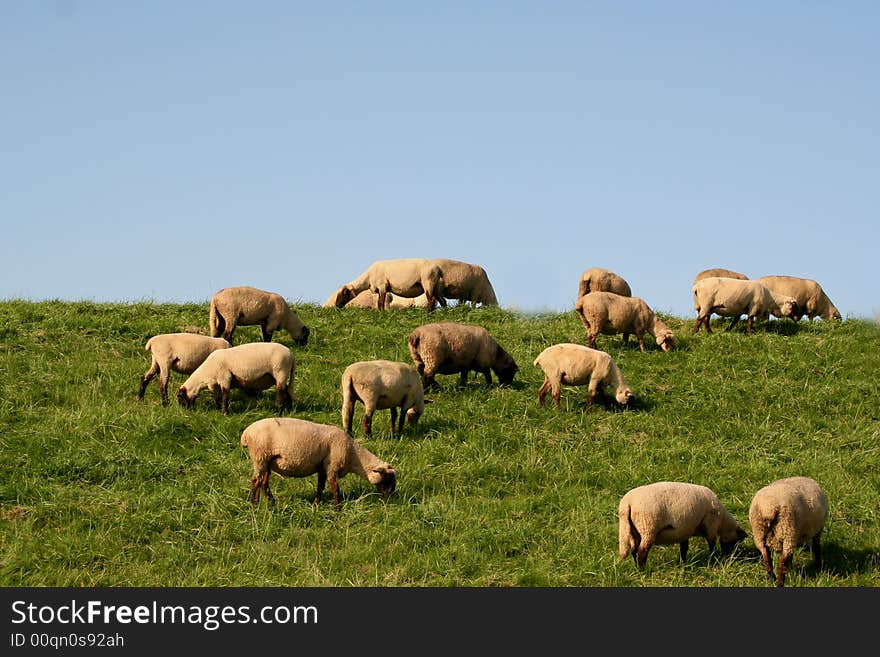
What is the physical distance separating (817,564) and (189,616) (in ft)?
25.5

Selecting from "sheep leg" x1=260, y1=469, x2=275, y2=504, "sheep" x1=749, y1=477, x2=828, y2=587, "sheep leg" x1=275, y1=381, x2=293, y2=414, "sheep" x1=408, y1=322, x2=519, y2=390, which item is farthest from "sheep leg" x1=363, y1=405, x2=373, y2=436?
"sheep" x1=749, y1=477, x2=828, y2=587

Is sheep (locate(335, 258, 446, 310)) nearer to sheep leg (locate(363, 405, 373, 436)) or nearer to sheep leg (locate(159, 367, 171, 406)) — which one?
sheep leg (locate(159, 367, 171, 406))

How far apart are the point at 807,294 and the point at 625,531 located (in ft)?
54.1

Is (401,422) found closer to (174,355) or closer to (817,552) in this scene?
(174,355)

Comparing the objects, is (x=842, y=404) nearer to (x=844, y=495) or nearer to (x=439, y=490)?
(x=844, y=495)

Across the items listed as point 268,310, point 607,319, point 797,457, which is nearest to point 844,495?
point 797,457

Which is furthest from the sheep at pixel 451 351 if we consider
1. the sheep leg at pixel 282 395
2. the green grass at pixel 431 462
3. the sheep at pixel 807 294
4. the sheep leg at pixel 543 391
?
the sheep at pixel 807 294

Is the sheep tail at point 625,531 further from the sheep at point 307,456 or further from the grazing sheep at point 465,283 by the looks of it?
the grazing sheep at point 465,283

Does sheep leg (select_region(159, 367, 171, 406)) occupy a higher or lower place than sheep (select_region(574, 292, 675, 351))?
lower

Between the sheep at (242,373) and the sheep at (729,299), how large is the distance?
10478 millimetres

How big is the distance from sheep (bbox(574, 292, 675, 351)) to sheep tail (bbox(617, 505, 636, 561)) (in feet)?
31.6

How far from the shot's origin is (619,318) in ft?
75.8

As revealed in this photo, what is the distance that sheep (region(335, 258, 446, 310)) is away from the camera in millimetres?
26703

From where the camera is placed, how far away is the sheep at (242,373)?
1869cm
